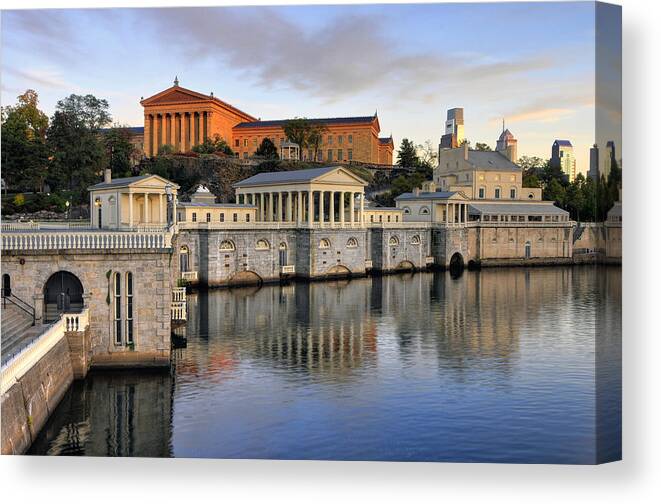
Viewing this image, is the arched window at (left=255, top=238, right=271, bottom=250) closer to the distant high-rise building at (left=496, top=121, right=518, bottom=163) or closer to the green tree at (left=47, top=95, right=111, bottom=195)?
the green tree at (left=47, top=95, right=111, bottom=195)

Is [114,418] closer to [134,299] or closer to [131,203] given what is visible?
[134,299]

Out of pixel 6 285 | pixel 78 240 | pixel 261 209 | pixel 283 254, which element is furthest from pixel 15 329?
pixel 261 209

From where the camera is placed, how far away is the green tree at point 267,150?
91.1 metres

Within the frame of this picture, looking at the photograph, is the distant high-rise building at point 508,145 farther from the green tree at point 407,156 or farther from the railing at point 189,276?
the railing at point 189,276

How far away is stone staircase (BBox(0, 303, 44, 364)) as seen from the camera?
1873 cm

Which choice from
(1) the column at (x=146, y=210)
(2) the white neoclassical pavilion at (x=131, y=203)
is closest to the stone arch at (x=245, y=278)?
(2) the white neoclassical pavilion at (x=131, y=203)

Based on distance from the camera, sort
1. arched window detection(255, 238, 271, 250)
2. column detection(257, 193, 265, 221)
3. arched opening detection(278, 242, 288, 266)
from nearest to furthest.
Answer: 1. arched window detection(255, 238, 271, 250)
2. arched opening detection(278, 242, 288, 266)
3. column detection(257, 193, 265, 221)

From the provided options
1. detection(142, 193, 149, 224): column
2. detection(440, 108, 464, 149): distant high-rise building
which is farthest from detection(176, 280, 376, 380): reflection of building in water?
Result: detection(440, 108, 464, 149): distant high-rise building

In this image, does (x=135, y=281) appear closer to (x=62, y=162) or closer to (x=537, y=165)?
(x=62, y=162)

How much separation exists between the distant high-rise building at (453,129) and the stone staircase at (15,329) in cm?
5435

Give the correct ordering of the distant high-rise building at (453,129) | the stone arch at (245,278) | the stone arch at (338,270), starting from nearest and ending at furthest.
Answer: the stone arch at (245,278)
the stone arch at (338,270)
the distant high-rise building at (453,129)

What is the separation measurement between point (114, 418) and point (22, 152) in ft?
128

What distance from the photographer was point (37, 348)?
58.7 feet

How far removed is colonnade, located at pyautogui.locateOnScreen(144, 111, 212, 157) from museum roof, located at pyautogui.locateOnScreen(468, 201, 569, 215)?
31193 mm
